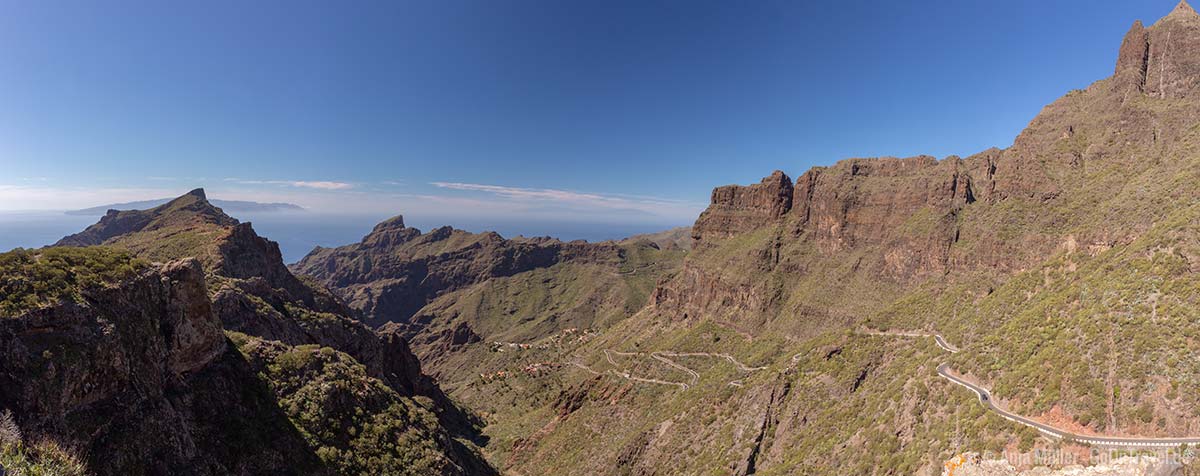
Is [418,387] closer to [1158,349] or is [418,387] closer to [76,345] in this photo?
[76,345]

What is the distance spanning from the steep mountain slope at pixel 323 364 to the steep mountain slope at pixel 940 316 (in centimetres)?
2364

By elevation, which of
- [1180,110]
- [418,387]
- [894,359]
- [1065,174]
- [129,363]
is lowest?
[418,387]

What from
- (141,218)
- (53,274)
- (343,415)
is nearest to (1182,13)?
(343,415)

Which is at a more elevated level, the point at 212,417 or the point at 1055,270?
the point at 1055,270

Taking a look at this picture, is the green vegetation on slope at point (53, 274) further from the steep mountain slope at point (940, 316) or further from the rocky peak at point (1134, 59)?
the rocky peak at point (1134, 59)

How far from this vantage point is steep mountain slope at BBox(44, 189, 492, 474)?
115 feet

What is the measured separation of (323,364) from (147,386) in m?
17.5

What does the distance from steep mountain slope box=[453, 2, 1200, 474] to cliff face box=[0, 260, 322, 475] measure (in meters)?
41.8

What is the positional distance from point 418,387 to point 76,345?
66781 mm

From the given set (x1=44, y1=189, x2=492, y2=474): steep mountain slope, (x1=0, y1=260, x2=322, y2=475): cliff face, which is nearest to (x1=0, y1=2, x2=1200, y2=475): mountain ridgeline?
(x1=0, y1=260, x2=322, y2=475): cliff face

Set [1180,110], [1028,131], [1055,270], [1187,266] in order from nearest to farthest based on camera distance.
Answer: [1187,266] < [1055,270] < [1180,110] < [1028,131]

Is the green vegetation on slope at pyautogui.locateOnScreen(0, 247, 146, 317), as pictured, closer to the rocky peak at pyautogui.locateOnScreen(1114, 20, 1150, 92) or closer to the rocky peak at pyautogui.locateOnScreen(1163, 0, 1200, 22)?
the rocky peak at pyautogui.locateOnScreen(1114, 20, 1150, 92)

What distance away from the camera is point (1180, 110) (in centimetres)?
4984

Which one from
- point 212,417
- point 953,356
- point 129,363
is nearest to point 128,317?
point 129,363
